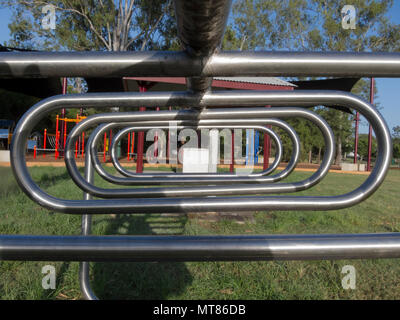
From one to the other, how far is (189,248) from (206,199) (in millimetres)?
177

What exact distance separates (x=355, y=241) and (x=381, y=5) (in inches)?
707

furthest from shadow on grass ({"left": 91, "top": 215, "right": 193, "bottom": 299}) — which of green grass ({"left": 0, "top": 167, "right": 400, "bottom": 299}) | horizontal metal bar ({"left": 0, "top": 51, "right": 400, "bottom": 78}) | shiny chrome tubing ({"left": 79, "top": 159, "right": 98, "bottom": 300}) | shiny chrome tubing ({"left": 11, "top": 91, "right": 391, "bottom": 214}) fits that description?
horizontal metal bar ({"left": 0, "top": 51, "right": 400, "bottom": 78})

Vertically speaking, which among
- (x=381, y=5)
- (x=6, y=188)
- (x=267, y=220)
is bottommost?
(x=267, y=220)

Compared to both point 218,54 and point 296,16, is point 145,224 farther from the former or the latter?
point 296,16

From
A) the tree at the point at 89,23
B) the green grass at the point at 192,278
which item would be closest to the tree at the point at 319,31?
the tree at the point at 89,23

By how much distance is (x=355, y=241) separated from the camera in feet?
1.43

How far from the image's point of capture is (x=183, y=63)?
1.08 feet

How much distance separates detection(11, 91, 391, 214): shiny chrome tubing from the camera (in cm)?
51

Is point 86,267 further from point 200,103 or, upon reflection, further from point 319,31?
point 319,31

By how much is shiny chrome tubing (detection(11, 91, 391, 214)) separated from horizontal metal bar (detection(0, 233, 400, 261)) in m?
0.14

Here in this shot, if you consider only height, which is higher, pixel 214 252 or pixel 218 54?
pixel 218 54

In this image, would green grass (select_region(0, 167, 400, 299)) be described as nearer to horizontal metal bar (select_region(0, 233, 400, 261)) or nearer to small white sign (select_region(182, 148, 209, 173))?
horizontal metal bar (select_region(0, 233, 400, 261))

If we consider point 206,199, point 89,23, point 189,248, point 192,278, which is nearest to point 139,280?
point 192,278
